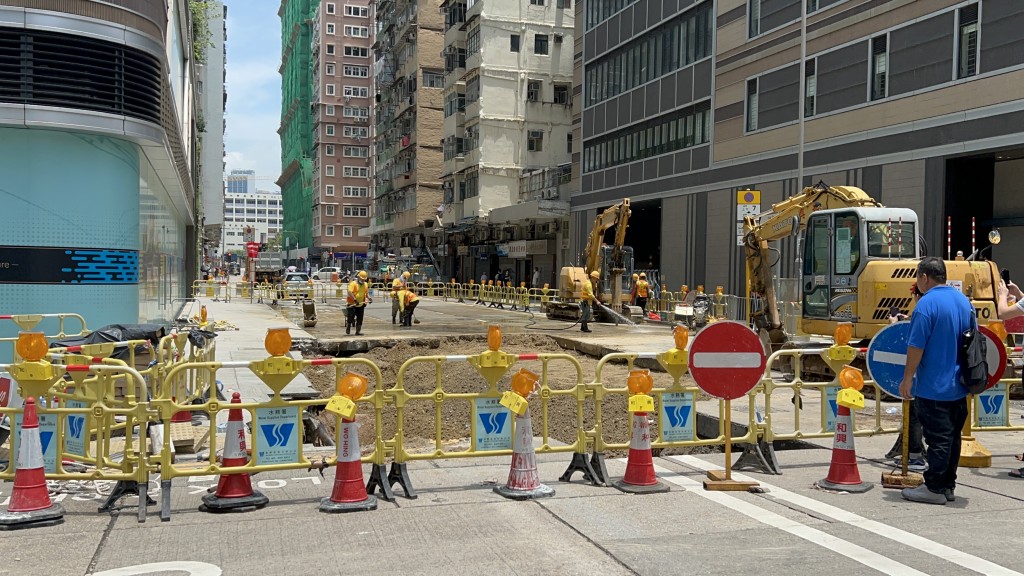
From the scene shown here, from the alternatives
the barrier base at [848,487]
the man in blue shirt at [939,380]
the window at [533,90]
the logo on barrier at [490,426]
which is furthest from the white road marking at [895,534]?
the window at [533,90]

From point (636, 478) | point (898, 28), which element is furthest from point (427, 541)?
point (898, 28)

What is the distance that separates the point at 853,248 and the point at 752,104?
19021 mm

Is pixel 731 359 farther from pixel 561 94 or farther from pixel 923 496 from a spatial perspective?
pixel 561 94

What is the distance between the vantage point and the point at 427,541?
246 inches

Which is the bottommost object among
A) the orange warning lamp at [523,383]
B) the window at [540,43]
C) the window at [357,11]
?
the orange warning lamp at [523,383]

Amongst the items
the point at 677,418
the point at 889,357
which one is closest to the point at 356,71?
the point at 677,418

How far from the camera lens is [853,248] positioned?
52.4 ft

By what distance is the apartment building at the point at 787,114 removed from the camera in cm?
2348

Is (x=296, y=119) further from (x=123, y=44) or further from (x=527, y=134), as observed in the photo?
(x=123, y=44)

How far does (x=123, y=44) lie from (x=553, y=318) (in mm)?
21474

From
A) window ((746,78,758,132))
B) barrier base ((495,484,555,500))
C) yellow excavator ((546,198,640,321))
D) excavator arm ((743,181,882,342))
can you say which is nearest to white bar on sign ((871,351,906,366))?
barrier base ((495,484,555,500))

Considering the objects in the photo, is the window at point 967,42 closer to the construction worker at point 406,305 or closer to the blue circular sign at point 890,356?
the construction worker at point 406,305

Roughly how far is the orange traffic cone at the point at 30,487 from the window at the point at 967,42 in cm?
2342

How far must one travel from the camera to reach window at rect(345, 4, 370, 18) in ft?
377
